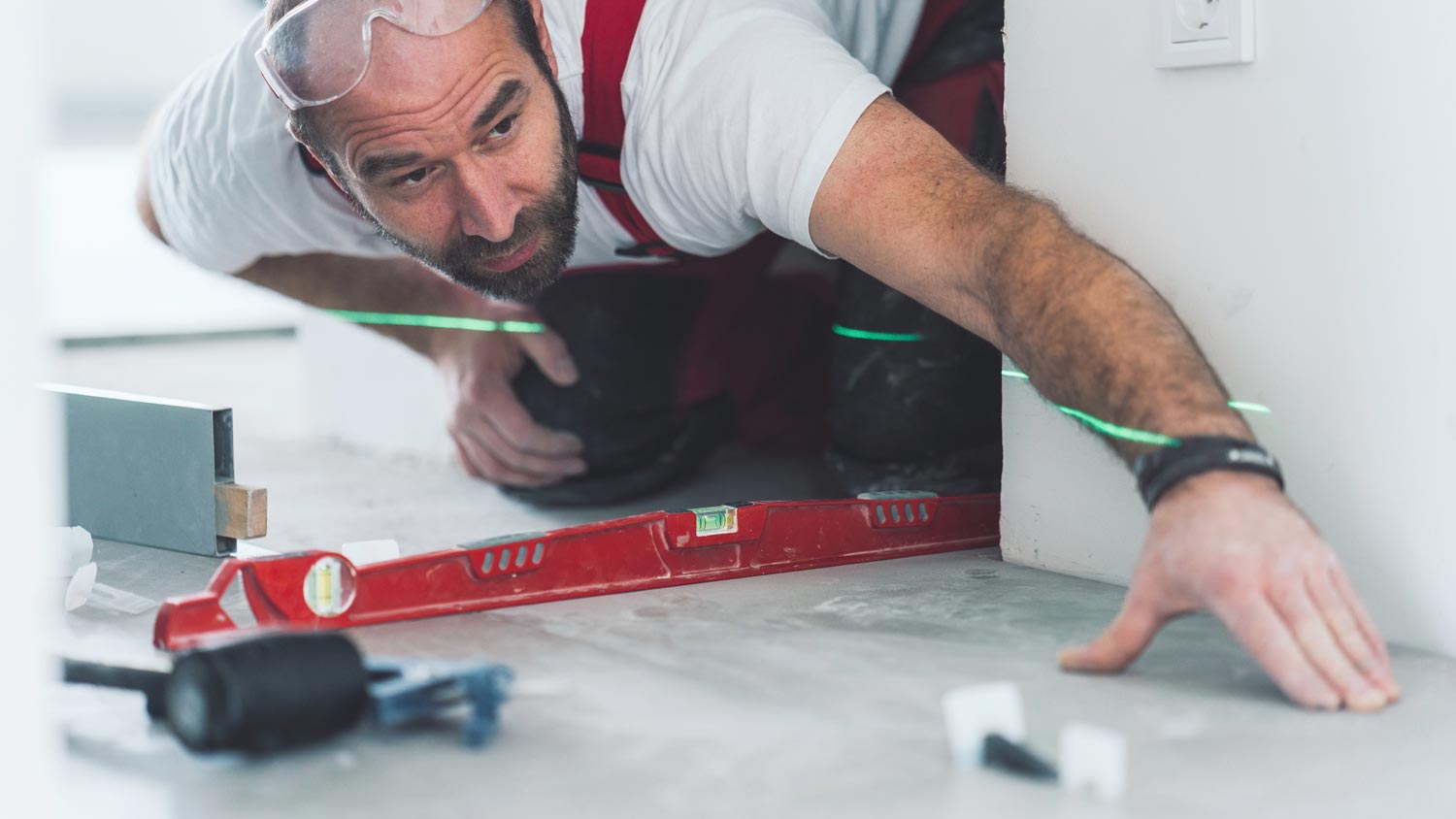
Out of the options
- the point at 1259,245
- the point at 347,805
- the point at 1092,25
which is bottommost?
the point at 347,805

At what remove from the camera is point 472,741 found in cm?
99

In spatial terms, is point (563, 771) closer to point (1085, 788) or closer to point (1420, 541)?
point (1085, 788)

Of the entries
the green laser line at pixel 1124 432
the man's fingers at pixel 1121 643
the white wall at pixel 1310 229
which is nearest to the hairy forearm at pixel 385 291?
the white wall at pixel 1310 229

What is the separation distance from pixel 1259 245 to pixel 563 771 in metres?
0.79

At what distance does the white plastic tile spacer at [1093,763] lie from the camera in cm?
90

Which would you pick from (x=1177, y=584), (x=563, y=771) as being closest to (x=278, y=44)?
(x=563, y=771)

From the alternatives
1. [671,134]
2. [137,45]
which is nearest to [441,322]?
[671,134]

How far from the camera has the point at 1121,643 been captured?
1107mm

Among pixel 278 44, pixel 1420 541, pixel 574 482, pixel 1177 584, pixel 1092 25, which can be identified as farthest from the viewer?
pixel 574 482

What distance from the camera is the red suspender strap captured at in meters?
1.66

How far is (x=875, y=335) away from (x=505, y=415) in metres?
0.64

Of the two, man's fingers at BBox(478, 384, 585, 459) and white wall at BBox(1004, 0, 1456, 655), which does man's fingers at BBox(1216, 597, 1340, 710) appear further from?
man's fingers at BBox(478, 384, 585, 459)

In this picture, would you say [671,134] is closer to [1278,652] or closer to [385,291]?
[1278,652]

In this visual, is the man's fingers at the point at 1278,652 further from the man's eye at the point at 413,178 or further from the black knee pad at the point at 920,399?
the man's eye at the point at 413,178
